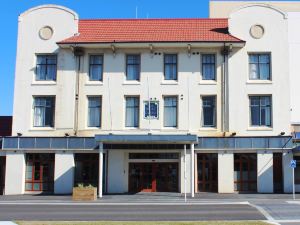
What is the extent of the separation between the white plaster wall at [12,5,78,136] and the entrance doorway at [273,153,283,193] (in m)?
14.1

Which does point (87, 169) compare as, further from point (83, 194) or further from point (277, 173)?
point (277, 173)

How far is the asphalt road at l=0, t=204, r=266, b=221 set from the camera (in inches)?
770

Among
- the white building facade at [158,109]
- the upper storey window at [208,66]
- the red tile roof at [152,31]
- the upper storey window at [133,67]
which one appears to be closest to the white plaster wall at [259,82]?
the white building facade at [158,109]

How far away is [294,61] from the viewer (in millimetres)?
39906

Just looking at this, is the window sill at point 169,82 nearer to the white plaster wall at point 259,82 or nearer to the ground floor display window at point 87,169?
the white plaster wall at point 259,82

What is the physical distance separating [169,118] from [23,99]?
10.3 m

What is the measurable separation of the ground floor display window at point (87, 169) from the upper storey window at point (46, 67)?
5.91m

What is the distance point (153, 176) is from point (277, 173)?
835 centimetres

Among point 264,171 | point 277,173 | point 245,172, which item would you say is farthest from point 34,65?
point 277,173

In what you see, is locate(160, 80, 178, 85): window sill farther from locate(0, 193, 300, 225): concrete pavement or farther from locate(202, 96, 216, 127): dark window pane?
locate(0, 193, 300, 225): concrete pavement

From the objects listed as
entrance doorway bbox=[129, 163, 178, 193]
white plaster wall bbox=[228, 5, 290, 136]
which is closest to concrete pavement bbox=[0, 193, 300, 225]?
entrance doorway bbox=[129, 163, 178, 193]

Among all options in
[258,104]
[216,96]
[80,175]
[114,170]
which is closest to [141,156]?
[114,170]

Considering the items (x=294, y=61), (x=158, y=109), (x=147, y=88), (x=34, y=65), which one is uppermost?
(x=294, y=61)

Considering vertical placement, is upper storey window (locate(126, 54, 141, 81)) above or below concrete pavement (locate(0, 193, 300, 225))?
above
